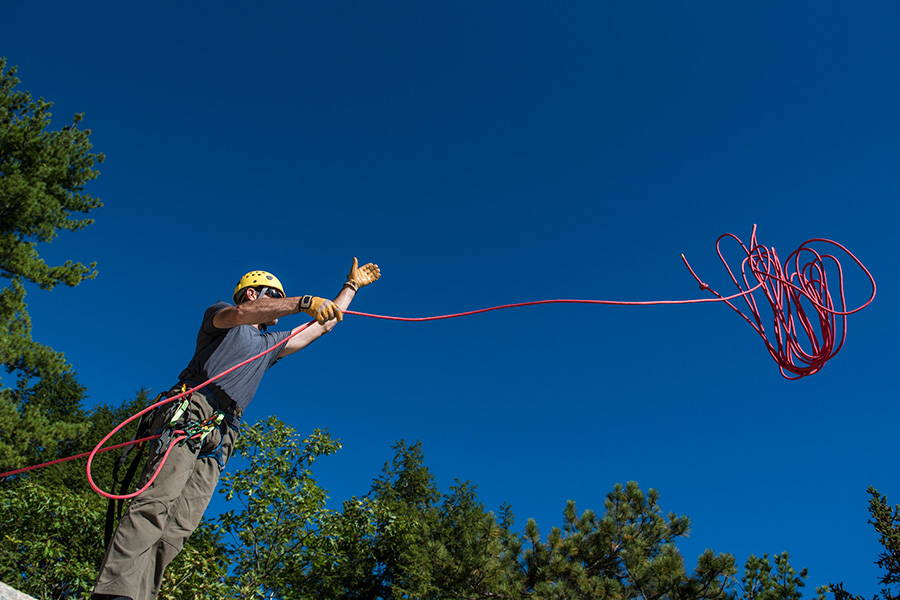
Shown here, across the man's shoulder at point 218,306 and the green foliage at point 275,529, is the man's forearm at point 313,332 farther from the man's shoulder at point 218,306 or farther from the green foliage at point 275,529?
the green foliage at point 275,529

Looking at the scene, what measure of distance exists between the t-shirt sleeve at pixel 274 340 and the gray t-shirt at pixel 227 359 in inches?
1.8

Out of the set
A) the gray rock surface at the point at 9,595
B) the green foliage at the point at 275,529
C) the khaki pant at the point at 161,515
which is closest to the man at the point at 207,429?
the khaki pant at the point at 161,515

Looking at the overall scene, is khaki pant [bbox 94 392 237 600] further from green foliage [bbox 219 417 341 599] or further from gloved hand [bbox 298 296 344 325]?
green foliage [bbox 219 417 341 599]

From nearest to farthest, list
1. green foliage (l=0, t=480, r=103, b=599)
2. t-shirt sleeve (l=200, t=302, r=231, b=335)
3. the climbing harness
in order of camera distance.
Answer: the climbing harness → t-shirt sleeve (l=200, t=302, r=231, b=335) → green foliage (l=0, t=480, r=103, b=599)

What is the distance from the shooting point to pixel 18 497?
918 centimetres

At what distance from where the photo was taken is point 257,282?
3336mm

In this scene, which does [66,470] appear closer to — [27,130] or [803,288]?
[27,130]

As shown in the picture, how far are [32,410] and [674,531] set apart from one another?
44.1 ft

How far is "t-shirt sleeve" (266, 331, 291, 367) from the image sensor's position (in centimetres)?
319

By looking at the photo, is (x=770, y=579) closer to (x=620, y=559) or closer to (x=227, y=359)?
(x=620, y=559)

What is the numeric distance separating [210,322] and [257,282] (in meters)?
→ 0.42

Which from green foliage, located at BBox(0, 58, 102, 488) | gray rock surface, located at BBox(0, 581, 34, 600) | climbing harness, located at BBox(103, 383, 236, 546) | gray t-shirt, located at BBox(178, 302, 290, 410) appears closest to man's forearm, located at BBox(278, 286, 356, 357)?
gray t-shirt, located at BBox(178, 302, 290, 410)

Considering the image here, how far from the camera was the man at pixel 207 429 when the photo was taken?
2447mm

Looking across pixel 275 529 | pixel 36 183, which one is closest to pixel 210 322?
pixel 275 529
